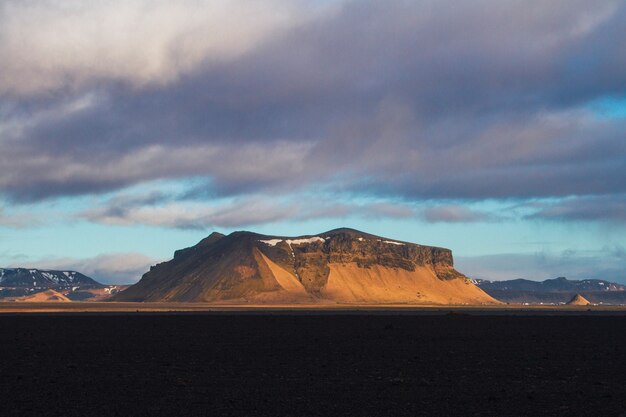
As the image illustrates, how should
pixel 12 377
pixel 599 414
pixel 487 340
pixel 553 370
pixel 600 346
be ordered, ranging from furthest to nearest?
1. pixel 487 340
2. pixel 600 346
3. pixel 553 370
4. pixel 12 377
5. pixel 599 414

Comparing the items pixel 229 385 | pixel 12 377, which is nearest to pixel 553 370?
pixel 229 385

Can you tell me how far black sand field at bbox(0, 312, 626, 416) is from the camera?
991 inches

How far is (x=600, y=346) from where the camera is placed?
172ft

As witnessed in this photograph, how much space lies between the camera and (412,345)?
52531 mm

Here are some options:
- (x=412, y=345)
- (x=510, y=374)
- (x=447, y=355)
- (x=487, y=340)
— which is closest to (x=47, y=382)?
(x=510, y=374)

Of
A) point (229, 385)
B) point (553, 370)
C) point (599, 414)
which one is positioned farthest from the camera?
point (553, 370)

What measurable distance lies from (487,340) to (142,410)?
1507 inches

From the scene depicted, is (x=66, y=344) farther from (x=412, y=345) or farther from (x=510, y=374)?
(x=510, y=374)

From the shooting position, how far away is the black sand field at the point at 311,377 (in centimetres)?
2517

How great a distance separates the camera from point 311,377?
33250 mm

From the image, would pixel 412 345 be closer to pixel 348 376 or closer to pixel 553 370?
pixel 553 370

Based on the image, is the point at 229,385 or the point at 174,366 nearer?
the point at 229,385

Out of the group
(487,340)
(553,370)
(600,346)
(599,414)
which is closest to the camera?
(599,414)

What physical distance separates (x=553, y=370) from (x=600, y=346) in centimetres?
1775
